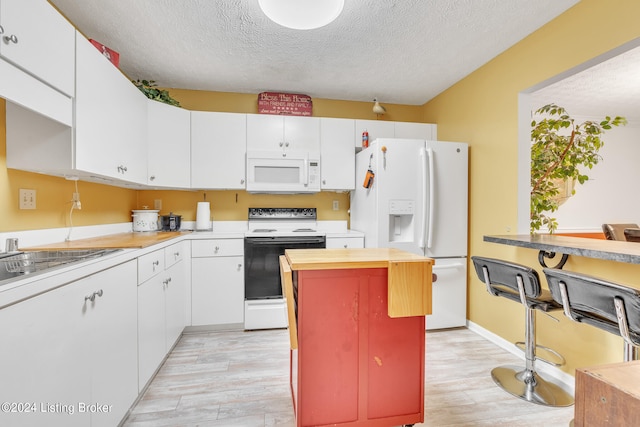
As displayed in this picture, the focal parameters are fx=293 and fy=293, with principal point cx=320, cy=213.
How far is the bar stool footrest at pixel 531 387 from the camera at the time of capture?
1.84 metres

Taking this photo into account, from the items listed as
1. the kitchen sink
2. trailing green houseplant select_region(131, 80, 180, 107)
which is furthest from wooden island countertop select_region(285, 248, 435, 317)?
trailing green houseplant select_region(131, 80, 180, 107)

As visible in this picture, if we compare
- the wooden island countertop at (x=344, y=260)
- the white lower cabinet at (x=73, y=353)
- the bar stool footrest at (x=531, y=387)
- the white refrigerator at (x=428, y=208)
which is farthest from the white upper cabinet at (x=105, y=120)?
the bar stool footrest at (x=531, y=387)

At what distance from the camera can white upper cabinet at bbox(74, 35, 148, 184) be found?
1.62 meters

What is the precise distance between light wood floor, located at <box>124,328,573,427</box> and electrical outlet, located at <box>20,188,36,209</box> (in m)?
1.33

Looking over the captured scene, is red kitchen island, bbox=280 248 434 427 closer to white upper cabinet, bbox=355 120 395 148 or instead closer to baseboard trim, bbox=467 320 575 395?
baseboard trim, bbox=467 320 575 395

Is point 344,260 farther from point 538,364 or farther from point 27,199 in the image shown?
point 538,364

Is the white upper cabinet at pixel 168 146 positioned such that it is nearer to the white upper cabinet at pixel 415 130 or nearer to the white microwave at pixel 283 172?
the white microwave at pixel 283 172

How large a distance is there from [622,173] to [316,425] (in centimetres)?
576

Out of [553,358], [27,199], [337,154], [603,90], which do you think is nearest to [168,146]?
[27,199]

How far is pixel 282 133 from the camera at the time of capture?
3.21m

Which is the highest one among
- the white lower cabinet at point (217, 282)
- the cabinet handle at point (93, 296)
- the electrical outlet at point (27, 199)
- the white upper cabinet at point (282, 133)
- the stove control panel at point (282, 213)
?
the white upper cabinet at point (282, 133)

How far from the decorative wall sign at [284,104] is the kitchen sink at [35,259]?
2300 millimetres

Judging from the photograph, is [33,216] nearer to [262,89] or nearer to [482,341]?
[262,89]

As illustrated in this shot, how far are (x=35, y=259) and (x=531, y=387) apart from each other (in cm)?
302
